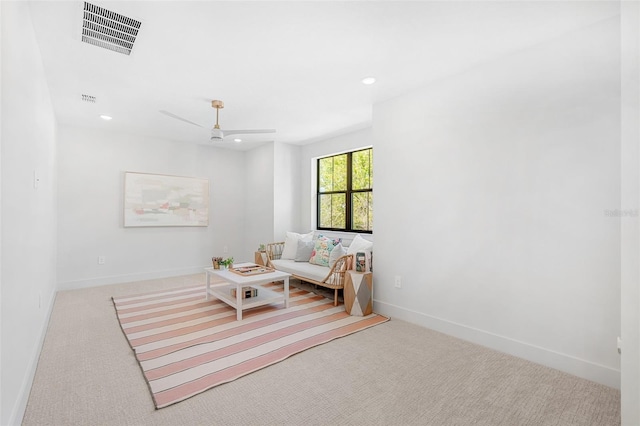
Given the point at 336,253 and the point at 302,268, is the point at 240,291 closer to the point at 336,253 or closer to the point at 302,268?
the point at 302,268

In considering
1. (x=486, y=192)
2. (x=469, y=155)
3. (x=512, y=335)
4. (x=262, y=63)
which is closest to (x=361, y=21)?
(x=262, y=63)

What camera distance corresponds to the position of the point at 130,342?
2.74 m

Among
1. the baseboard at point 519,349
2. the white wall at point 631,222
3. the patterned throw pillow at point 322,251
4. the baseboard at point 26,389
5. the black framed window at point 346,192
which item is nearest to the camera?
the white wall at point 631,222

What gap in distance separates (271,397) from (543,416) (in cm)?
160

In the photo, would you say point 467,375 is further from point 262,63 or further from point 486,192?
point 262,63

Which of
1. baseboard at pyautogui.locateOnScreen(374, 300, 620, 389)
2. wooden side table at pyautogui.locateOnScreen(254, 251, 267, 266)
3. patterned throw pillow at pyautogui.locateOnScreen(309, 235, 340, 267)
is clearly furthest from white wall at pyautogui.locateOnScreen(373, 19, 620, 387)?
wooden side table at pyautogui.locateOnScreen(254, 251, 267, 266)

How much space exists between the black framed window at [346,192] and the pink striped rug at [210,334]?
1.41m

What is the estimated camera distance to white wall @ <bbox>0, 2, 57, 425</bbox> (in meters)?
1.47

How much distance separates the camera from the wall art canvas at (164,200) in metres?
5.09

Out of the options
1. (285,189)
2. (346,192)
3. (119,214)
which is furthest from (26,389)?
(285,189)

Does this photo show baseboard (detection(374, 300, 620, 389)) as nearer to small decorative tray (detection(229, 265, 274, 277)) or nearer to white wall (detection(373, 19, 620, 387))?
white wall (detection(373, 19, 620, 387))

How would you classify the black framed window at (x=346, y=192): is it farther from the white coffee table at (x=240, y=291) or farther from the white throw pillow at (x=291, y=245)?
the white coffee table at (x=240, y=291)

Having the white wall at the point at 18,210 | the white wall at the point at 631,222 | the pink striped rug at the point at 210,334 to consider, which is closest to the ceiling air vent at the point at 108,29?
the white wall at the point at 18,210

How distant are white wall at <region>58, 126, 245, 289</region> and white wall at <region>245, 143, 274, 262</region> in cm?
43
